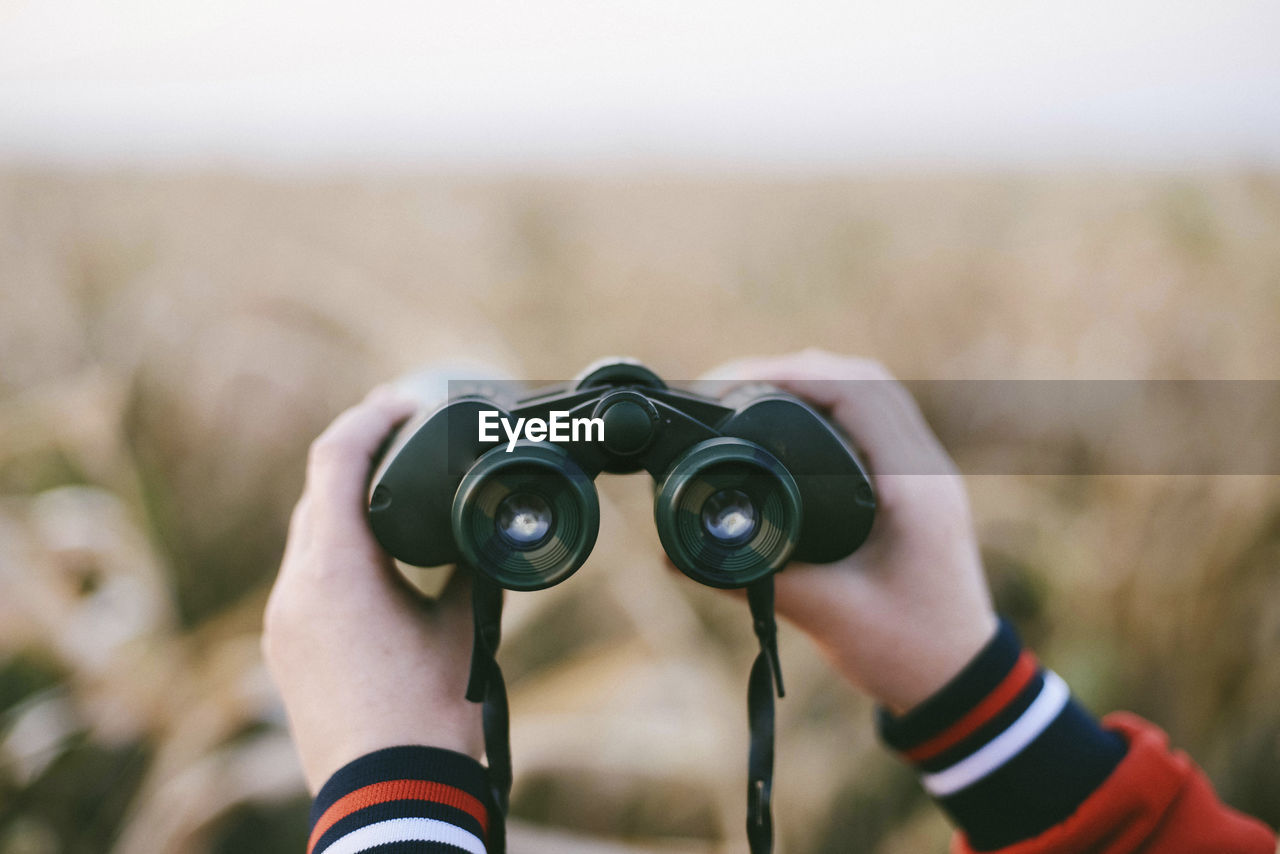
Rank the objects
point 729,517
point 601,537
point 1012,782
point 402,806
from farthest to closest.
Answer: point 601,537 < point 1012,782 < point 729,517 < point 402,806

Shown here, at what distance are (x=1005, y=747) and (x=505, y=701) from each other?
2.27ft

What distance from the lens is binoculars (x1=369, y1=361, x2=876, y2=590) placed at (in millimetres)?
853

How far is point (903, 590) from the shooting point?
1065 millimetres

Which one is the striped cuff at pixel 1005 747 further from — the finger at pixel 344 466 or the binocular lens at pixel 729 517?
the finger at pixel 344 466

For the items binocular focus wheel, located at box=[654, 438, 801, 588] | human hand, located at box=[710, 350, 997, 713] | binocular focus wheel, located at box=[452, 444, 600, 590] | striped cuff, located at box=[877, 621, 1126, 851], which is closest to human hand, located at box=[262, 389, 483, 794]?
binocular focus wheel, located at box=[452, 444, 600, 590]

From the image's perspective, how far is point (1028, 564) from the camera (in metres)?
1.84

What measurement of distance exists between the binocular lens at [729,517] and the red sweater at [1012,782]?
1.34 feet

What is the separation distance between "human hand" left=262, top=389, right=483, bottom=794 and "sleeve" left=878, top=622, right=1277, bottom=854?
656 mm

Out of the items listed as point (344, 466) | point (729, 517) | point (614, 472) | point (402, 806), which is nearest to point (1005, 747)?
point (729, 517)

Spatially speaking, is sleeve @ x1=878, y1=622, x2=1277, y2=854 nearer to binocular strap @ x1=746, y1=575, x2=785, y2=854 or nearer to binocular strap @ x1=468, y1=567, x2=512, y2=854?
binocular strap @ x1=746, y1=575, x2=785, y2=854

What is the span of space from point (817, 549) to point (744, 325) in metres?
1.94

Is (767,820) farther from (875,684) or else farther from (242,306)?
(242,306)

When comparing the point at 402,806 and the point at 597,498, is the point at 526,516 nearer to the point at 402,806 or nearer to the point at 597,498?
the point at 597,498

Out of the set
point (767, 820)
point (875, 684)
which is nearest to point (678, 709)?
point (875, 684)
